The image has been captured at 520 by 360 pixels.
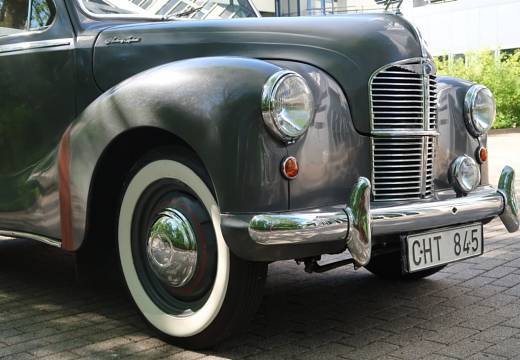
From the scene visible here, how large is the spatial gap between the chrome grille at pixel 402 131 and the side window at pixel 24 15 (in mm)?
1974

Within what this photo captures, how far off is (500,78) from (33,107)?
18791 mm

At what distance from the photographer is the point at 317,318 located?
3.71m

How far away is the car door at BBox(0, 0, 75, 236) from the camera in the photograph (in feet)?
12.7

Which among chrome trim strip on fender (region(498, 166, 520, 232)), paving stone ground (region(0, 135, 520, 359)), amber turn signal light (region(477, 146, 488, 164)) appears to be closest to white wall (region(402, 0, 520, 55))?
paving stone ground (region(0, 135, 520, 359))

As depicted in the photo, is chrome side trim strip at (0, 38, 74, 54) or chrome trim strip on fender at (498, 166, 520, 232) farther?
chrome side trim strip at (0, 38, 74, 54)

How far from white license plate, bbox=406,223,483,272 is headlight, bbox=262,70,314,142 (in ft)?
2.41

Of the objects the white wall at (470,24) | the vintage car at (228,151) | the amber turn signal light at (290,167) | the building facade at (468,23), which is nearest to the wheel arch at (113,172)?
the vintage car at (228,151)

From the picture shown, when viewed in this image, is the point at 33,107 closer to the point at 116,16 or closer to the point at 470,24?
the point at 116,16

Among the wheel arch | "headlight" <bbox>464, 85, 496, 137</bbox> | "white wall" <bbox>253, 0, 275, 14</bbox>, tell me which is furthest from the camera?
"white wall" <bbox>253, 0, 275, 14</bbox>

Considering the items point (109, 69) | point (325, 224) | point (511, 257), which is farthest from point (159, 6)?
point (511, 257)

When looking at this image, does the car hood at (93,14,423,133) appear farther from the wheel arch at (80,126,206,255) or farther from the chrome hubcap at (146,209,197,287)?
the chrome hubcap at (146,209,197,287)

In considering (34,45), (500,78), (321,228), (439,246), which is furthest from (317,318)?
(500,78)

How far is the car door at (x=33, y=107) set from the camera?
12.7 ft

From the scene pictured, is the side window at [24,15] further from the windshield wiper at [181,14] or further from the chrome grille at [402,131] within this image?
the chrome grille at [402,131]
